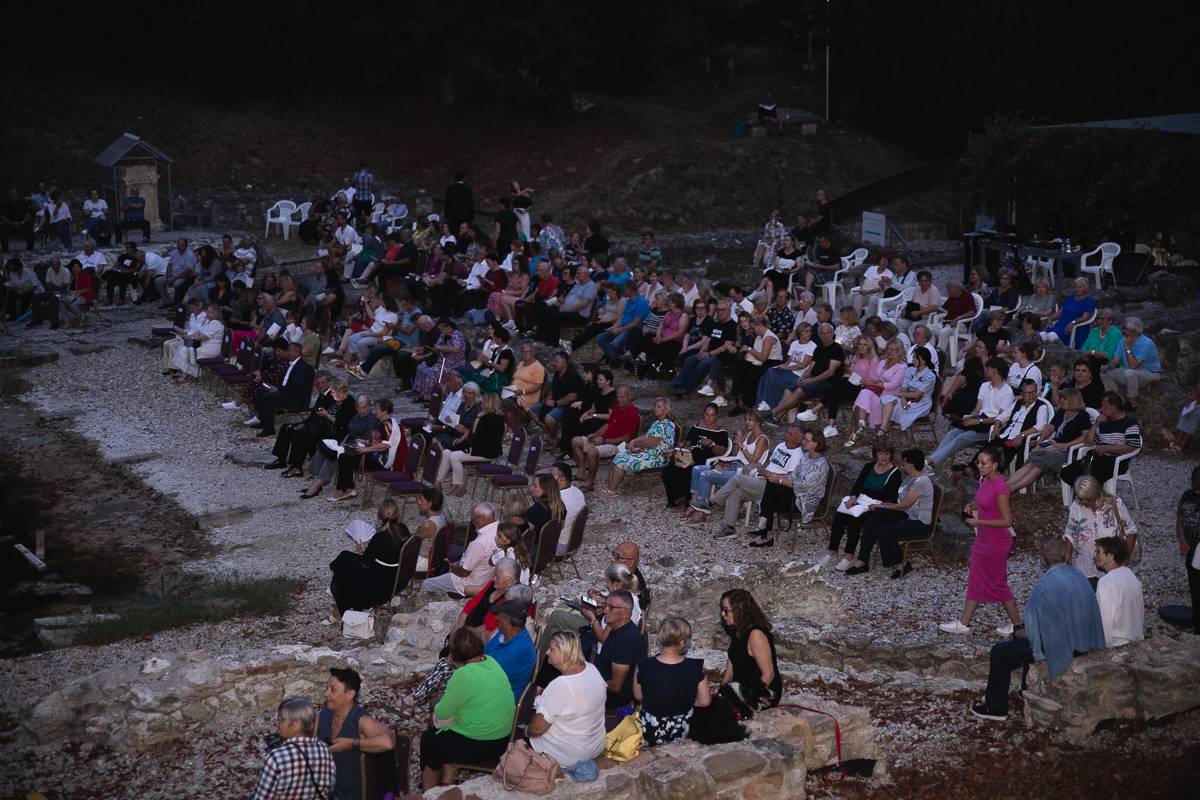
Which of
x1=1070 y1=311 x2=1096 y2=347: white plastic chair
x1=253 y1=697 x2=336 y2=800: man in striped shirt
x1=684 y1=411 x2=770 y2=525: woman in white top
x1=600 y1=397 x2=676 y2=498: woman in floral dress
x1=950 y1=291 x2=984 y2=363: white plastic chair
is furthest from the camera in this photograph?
x1=950 y1=291 x2=984 y2=363: white plastic chair

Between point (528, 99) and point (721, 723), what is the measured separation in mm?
30733

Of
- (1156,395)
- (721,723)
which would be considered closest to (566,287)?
(1156,395)

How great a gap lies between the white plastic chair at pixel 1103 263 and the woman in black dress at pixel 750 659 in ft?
44.5

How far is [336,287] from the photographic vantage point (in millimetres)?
21578

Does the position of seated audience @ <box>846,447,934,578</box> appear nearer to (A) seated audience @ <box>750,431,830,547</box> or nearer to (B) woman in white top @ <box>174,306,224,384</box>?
(A) seated audience @ <box>750,431,830,547</box>

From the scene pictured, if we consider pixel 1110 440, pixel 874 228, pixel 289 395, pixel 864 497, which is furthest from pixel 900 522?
pixel 874 228

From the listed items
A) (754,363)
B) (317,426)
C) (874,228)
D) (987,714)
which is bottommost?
(987,714)

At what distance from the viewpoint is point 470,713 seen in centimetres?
794

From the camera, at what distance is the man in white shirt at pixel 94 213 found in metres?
27.0

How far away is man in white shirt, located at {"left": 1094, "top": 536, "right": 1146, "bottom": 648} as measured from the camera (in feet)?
29.6

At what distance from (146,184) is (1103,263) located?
18.4 m

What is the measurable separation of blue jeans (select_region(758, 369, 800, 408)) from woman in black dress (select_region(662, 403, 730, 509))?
1.91 m

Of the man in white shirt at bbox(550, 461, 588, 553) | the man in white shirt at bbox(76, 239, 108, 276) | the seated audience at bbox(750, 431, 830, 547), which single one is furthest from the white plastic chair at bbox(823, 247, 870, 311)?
the man in white shirt at bbox(76, 239, 108, 276)

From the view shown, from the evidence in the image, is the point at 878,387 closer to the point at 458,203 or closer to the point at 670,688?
the point at 670,688
